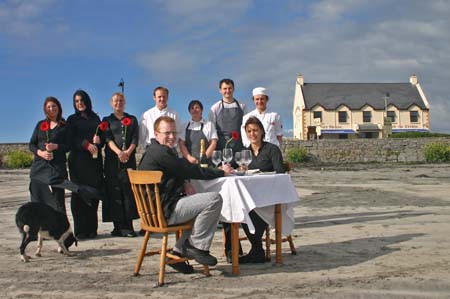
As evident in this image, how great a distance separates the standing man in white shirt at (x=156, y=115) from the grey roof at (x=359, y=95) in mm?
48306

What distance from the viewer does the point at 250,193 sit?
4.74 metres

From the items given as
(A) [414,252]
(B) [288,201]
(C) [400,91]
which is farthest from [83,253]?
(C) [400,91]

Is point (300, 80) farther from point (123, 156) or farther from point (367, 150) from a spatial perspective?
point (123, 156)

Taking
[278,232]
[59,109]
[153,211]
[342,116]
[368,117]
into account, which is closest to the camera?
[153,211]

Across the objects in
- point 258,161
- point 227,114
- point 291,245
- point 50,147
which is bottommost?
point 291,245

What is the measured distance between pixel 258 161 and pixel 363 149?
1173 inches

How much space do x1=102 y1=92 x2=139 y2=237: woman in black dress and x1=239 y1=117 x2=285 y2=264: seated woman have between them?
7.00ft

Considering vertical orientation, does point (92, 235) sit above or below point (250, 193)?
below

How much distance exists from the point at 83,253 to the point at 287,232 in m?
2.42

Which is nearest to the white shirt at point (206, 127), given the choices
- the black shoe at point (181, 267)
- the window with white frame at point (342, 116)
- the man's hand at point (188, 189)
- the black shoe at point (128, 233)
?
the black shoe at point (128, 233)

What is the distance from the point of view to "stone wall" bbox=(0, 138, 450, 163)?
33250 mm

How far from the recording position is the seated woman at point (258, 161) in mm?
5230

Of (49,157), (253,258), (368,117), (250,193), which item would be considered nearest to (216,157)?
(250,193)

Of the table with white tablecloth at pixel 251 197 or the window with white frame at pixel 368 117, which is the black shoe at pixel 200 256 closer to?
the table with white tablecloth at pixel 251 197
